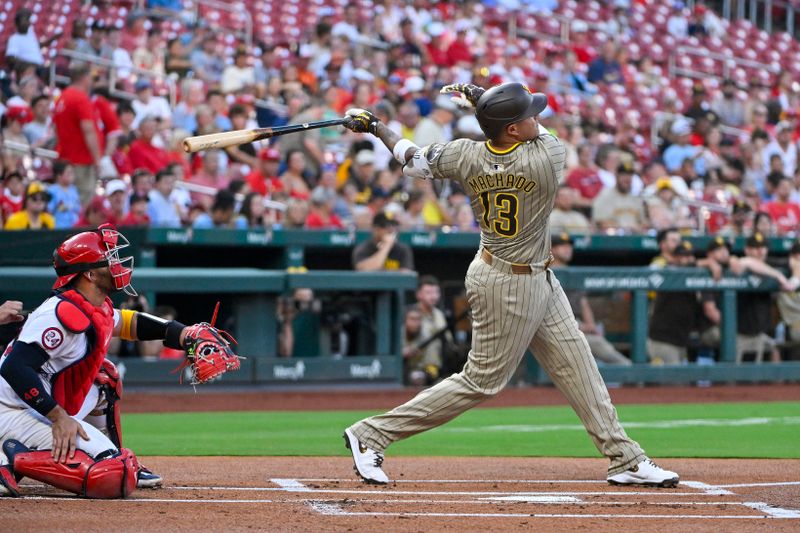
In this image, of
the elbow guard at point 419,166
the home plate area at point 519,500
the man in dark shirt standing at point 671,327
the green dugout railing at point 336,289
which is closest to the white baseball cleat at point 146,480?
the home plate area at point 519,500

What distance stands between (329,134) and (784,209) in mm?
5919

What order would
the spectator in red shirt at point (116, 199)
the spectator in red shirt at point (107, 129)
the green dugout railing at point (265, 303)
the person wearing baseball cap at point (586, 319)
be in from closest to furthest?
the green dugout railing at point (265, 303)
the spectator in red shirt at point (116, 199)
the person wearing baseball cap at point (586, 319)
the spectator in red shirt at point (107, 129)

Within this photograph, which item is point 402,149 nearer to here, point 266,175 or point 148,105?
point 266,175

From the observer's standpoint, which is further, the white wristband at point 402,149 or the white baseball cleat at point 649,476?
the white wristband at point 402,149

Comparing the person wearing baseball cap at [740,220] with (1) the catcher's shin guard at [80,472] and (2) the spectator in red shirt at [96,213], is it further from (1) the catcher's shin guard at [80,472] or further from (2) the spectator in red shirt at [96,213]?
(1) the catcher's shin guard at [80,472]

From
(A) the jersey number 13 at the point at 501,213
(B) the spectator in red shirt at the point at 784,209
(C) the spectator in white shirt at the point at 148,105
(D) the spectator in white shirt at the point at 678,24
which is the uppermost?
(D) the spectator in white shirt at the point at 678,24

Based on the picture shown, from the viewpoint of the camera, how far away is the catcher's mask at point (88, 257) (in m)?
5.25

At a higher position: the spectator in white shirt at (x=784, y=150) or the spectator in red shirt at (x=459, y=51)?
the spectator in red shirt at (x=459, y=51)

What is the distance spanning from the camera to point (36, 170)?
12625 millimetres

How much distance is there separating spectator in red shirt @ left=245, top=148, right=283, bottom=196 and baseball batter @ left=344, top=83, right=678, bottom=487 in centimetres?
743

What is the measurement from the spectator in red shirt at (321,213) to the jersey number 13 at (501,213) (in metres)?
7.16

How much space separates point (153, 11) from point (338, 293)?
574 cm

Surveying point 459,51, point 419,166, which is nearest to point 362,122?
point 419,166

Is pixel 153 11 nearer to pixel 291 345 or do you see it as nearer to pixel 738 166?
pixel 291 345
